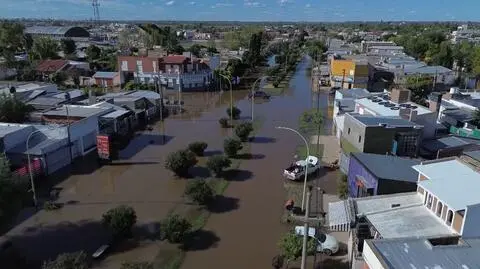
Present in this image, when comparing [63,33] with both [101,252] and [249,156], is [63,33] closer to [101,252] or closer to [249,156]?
[249,156]

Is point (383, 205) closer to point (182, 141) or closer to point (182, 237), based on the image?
point (182, 237)

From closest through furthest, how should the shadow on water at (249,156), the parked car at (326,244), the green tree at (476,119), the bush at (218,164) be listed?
the parked car at (326,244) → the bush at (218,164) → the shadow on water at (249,156) → the green tree at (476,119)

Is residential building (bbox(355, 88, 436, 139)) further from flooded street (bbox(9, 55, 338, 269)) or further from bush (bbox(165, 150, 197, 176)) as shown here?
bush (bbox(165, 150, 197, 176))

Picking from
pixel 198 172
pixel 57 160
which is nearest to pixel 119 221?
pixel 198 172

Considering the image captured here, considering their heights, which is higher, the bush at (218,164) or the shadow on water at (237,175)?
the bush at (218,164)

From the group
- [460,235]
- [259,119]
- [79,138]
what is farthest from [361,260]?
[259,119]

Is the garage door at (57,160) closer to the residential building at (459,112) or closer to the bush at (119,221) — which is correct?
the bush at (119,221)

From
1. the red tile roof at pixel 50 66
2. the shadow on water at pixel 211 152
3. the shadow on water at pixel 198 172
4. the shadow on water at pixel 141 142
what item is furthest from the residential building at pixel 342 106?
the red tile roof at pixel 50 66
